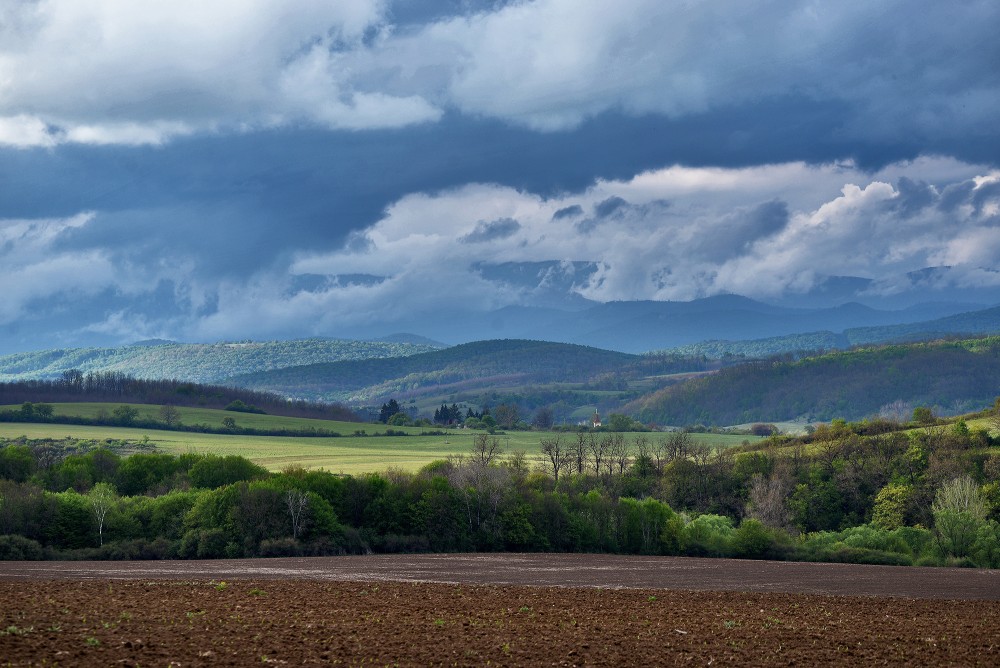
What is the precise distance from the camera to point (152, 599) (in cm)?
4753

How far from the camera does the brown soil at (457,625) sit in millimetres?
34375

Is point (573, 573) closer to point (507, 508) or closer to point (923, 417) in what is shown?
point (507, 508)

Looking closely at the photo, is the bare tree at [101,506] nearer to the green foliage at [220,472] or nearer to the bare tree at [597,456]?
the green foliage at [220,472]

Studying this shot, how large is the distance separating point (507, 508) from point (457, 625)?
54355 mm

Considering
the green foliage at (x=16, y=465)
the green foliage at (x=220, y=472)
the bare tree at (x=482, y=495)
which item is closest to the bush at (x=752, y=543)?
the bare tree at (x=482, y=495)

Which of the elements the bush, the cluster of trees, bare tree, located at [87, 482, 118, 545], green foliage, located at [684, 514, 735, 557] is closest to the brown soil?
bare tree, located at [87, 482, 118, 545]

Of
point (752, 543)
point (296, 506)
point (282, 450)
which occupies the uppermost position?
point (282, 450)

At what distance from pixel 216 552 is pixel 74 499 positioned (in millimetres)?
12934

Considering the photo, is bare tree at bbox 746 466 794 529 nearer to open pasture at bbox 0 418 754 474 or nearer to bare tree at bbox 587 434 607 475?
bare tree at bbox 587 434 607 475

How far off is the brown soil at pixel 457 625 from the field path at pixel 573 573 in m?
3.05

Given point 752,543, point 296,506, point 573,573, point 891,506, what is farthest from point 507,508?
point 891,506

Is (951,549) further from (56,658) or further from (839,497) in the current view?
(56,658)

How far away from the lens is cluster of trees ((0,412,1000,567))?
278 ft

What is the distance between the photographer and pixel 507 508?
96438 mm
